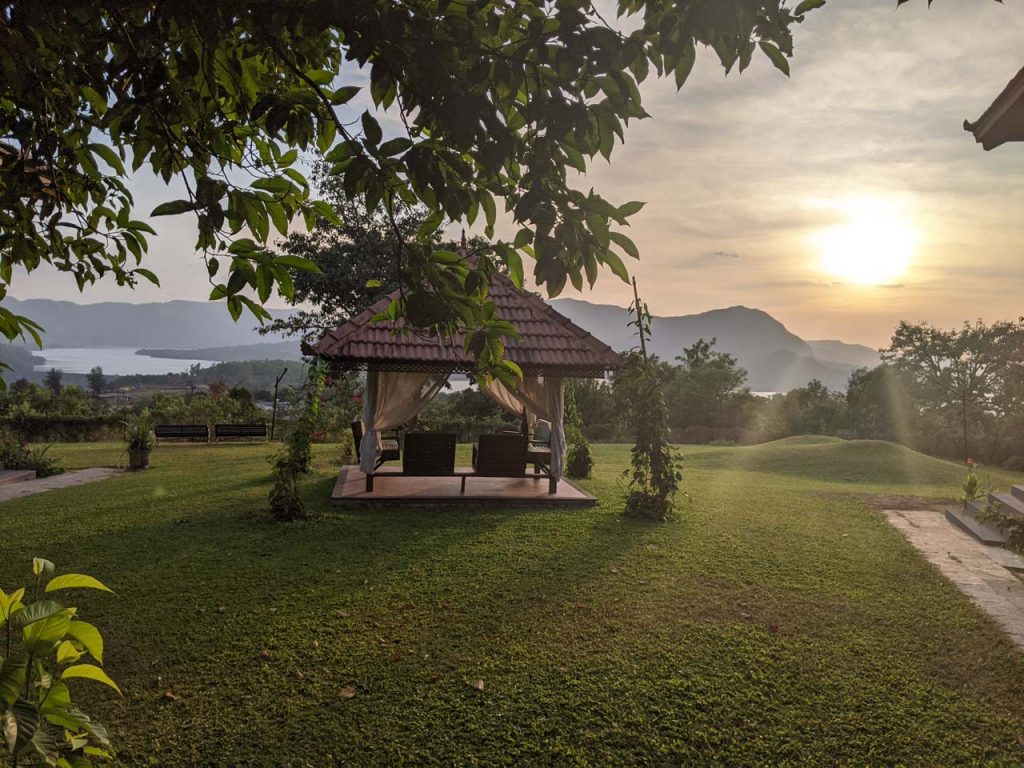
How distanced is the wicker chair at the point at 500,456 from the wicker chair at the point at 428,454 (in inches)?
17.6

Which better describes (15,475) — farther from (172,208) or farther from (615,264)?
(615,264)

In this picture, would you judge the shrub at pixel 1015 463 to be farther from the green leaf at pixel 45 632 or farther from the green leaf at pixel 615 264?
the green leaf at pixel 45 632

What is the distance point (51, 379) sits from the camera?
5694 cm

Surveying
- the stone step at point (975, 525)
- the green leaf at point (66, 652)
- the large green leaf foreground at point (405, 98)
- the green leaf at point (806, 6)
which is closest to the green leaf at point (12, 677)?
the green leaf at point (66, 652)

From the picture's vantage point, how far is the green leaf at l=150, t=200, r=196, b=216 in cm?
178

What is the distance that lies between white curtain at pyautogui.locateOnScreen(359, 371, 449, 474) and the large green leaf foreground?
7617 millimetres

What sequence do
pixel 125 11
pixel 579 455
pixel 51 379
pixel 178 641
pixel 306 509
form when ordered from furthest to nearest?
pixel 51 379 → pixel 579 455 → pixel 306 509 → pixel 178 641 → pixel 125 11

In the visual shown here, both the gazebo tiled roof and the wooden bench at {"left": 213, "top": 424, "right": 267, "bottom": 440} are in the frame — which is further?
the wooden bench at {"left": 213, "top": 424, "right": 267, "bottom": 440}

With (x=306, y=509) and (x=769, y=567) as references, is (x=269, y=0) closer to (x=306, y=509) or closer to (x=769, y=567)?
(x=769, y=567)

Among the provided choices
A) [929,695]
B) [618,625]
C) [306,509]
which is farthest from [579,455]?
[929,695]

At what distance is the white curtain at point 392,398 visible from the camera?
9.90m

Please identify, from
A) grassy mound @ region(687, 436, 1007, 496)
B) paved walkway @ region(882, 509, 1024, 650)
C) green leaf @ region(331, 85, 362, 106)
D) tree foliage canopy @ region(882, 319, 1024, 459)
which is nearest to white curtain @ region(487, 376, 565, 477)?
paved walkway @ region(882, 509, 1024, 650)

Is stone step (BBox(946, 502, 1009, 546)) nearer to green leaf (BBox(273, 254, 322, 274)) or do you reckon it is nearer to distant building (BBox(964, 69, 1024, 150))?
distant building (BBox(964, 69, 1024, 150))

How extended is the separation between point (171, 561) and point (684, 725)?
5.13m
